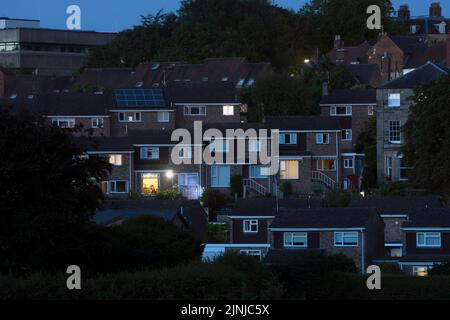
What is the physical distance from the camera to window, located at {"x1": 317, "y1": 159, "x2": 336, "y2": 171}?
6888cm

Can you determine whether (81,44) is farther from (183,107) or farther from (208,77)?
(183,107)

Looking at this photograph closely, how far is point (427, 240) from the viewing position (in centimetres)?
4947

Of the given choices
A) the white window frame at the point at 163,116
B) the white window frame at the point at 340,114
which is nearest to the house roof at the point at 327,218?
the white window frame at the point at 340,114

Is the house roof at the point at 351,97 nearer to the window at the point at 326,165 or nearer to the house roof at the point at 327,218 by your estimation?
the window at the point at 326,165

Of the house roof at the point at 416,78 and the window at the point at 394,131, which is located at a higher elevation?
the house roof at the point at 416,78

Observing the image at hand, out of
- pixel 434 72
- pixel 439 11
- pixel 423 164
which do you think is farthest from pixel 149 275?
pixel 439 11

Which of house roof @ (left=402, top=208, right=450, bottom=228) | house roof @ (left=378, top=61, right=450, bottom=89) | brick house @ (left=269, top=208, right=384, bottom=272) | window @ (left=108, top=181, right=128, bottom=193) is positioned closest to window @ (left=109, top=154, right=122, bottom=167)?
window @ (left=108, top=181, right=128, bottom=193)

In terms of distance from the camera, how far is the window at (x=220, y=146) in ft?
222

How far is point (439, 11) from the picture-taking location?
443 ft

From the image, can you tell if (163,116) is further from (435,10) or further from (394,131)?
(435,10)

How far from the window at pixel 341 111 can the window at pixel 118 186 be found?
12.4 m

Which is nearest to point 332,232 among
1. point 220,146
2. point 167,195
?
point 167,195

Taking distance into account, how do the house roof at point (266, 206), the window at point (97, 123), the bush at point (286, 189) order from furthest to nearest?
1. the window at point (97, 123)
2. the bush at point (286, 189)
3. the house roof at point (266, 206)

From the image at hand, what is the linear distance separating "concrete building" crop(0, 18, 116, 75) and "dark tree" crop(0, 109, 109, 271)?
254ft
